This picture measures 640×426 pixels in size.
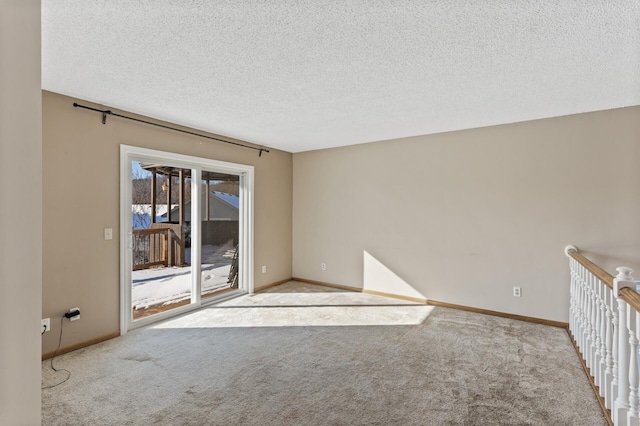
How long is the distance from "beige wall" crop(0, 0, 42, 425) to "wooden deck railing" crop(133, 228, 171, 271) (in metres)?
3.30

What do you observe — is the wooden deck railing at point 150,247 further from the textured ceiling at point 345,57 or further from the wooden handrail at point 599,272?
the wooden handrail at point 599,272

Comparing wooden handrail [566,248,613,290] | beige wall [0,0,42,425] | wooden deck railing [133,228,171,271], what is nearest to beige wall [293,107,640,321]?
wooden handrail [566,248,613,290]

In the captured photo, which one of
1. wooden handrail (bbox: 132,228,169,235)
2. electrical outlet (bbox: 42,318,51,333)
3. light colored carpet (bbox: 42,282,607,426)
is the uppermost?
wooden handrail (bbox: 132,228,169,235)

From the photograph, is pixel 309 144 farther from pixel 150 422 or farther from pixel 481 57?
pixel 150 422

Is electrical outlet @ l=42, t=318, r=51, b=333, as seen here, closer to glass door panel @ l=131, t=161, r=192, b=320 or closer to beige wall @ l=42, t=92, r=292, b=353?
beige wall @ l=42, t=92, r=292, b=353

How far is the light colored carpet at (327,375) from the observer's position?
2148 millimetres

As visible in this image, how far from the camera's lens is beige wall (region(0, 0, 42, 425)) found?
67 cm

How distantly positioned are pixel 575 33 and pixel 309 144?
144 inches

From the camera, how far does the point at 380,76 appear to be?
8.48 ft

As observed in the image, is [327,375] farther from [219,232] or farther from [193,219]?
[219,232]

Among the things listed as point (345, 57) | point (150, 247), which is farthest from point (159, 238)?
point (345, 57)

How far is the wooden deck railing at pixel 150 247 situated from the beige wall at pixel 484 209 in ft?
7.84

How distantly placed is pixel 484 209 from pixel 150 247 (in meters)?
4.19

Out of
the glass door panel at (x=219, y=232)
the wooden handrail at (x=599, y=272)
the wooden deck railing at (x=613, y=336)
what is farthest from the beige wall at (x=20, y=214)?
the glass door panel at (x=219, y=232)
